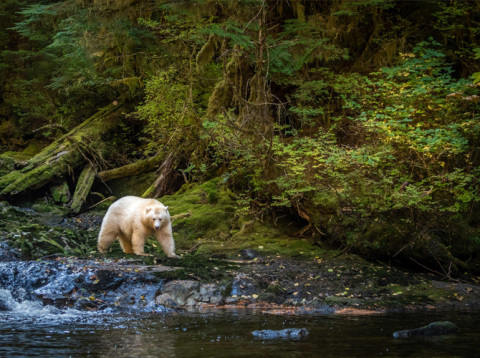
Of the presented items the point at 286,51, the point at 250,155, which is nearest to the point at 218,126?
the point at 250,155

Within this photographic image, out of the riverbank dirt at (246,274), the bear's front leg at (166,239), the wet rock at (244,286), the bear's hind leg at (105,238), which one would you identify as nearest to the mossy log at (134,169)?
the riverbank dirt at (246,274)

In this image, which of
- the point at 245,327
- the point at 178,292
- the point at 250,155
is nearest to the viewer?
the point at 245,327

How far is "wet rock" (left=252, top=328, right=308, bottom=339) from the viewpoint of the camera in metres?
5.28

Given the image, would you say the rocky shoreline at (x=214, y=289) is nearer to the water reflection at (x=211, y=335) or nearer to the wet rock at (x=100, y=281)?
the wet rock at (x=100, y=281)

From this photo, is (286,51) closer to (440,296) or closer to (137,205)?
(137,205)

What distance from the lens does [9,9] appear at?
2081 cm

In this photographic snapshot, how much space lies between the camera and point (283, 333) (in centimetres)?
538

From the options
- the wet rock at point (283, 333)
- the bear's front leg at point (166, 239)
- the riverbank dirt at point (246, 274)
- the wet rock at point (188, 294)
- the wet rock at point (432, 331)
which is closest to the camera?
the wet rock at point (283, 333)

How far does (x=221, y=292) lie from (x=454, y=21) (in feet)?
28.9

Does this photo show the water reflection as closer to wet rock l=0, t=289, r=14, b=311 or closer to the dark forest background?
wet rock l=0, t=289, r=14, b=311

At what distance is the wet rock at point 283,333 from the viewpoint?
208 inches

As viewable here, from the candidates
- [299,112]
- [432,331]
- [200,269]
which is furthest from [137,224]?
[432,331]

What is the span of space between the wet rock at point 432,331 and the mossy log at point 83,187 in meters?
→ 10.7

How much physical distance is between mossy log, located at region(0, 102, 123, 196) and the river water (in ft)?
25.8
